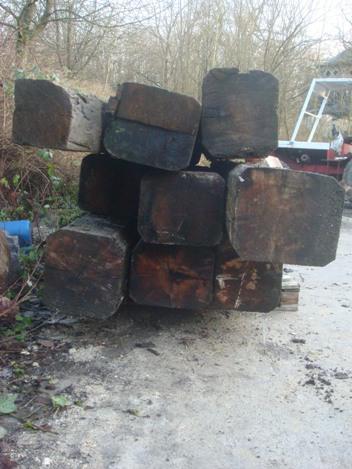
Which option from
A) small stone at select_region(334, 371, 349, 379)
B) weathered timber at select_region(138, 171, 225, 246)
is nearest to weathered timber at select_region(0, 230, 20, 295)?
weathered timber at select_region(138, 171, 225, 246)

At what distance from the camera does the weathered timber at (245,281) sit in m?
2.58

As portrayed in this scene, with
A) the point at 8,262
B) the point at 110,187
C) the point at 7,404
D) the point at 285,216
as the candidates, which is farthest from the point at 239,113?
the point at 7,404

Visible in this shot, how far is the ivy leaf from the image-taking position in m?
1.86

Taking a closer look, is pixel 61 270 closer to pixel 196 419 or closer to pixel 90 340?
pixel 90 340

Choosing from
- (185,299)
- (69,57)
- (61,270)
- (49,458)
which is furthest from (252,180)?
(69,57)

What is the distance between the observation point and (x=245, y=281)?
8.53 feet

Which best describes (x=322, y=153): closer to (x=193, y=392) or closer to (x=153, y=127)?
(x=153, y=127)

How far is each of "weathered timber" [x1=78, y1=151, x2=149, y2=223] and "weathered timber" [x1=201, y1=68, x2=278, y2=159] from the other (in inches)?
27.2

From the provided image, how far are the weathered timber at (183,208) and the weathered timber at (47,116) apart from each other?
0.44 meters

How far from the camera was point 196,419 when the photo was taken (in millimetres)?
1930

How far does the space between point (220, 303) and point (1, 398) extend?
1208 mm

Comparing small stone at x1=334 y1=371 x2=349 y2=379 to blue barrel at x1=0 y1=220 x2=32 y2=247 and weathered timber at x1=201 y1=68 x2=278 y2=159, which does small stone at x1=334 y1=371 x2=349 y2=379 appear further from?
blue barrel at x1=0 y1=220 x2=32 y2=247

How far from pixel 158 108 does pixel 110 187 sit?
819 mm

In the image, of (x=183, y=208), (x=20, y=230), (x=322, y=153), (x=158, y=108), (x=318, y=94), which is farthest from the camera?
(x=318, y=94)
